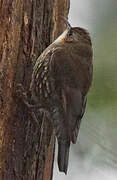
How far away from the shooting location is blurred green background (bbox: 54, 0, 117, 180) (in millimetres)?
3535

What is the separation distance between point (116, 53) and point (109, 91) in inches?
9.8

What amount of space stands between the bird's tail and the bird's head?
0.84 metres

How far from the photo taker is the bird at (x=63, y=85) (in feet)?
12.2

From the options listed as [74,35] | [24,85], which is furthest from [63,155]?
[74,35]

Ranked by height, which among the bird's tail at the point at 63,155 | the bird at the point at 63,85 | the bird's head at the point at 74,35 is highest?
the bird's head at the point at 74,35

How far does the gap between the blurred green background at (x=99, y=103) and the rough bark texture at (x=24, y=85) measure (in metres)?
0.36

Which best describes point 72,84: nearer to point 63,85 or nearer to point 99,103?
point 63,85

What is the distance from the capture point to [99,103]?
3611 mm

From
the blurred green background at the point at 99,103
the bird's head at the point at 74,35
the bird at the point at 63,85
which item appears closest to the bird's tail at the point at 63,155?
the bird at the point at 63,85

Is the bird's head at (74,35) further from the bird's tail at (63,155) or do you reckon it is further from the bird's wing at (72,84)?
the bird's tail at (63,155)

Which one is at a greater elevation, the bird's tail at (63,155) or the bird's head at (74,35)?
the bird's head at (74,35)

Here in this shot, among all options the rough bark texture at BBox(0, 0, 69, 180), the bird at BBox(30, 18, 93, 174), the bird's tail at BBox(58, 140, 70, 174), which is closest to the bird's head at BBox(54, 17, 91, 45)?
the bird at BBox(30, 18, 93, 174)

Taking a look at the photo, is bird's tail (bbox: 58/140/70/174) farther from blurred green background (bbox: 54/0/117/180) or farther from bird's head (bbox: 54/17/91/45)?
bird's head (bbox: 54/17/91/45)

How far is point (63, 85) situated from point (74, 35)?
1.93ft
